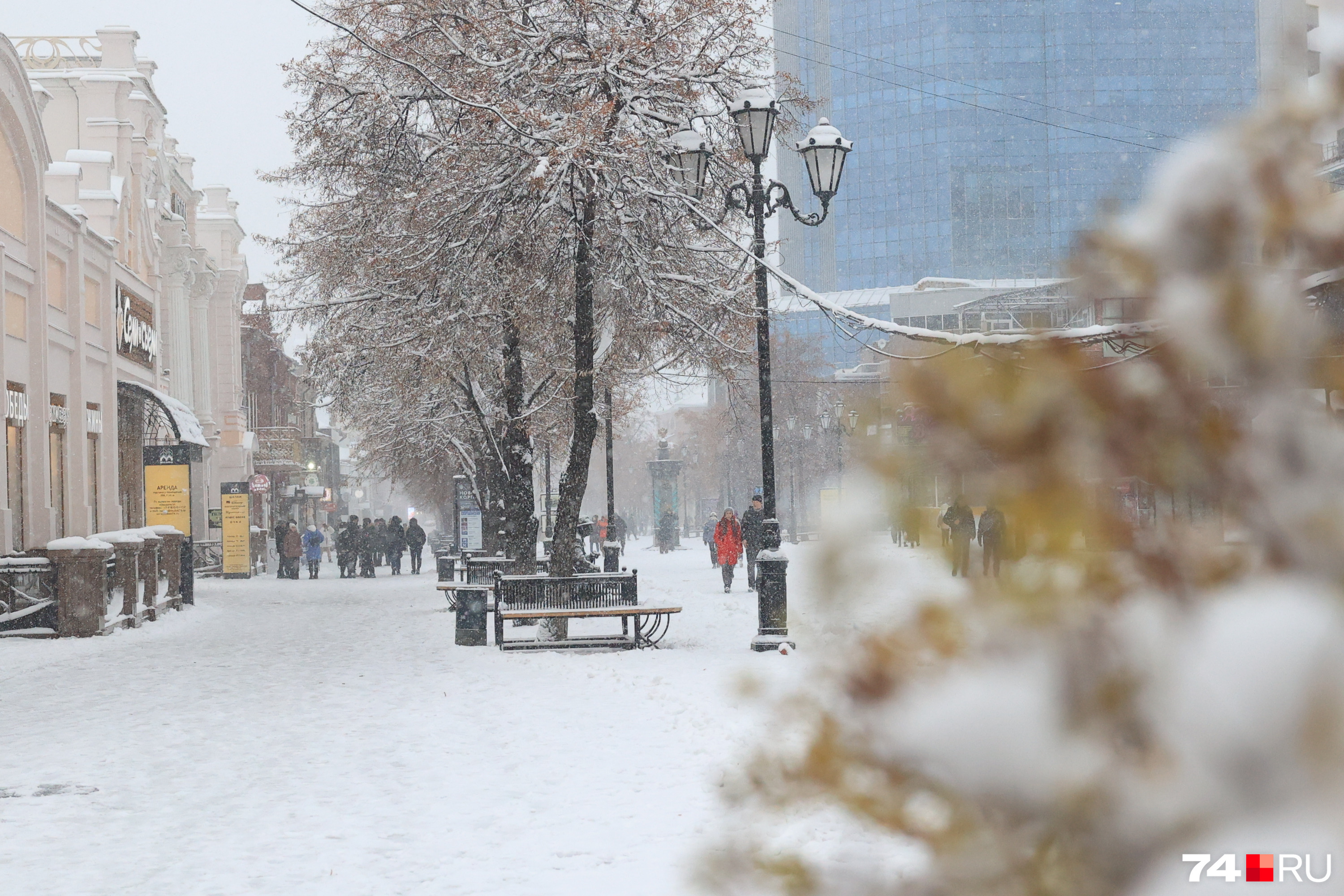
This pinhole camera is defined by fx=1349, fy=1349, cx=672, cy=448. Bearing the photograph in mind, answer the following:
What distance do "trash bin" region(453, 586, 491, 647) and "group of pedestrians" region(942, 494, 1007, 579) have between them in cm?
559

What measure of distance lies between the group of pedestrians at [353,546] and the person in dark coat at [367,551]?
1cm

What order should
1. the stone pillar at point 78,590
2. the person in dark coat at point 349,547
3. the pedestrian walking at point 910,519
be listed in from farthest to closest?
the person in dark coat at point 349,547 < the stone pillar at point 78,590 < the pedestrian walking at point 910,519

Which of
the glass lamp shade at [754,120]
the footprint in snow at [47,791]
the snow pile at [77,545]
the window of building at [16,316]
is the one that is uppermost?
the glass lamp shade at [754,120]

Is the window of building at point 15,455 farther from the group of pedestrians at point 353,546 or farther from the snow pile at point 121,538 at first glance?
the group of pedestrians at point 353,546

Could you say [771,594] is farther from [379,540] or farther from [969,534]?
[379,540]

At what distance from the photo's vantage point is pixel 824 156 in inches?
540

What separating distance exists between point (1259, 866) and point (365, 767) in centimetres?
822

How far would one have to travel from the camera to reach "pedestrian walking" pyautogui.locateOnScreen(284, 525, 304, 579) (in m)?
37.9

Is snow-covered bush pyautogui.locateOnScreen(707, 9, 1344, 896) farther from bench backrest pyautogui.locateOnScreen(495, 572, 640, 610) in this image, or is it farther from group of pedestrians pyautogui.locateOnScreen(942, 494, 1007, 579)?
bench backrest pyautogui.locateOnScreen(495, 572, 640, 610)

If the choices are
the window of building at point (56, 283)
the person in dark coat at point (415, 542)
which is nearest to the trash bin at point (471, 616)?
the window of building at point (56, 283)

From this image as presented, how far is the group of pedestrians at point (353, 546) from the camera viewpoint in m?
38.4

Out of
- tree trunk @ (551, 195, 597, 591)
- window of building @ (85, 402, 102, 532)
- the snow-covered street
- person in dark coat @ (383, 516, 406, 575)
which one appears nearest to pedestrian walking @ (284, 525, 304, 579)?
person in dark coat @ (383, 516, 406, 575)

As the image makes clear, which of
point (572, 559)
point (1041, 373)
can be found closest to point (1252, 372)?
point (1041, 373)

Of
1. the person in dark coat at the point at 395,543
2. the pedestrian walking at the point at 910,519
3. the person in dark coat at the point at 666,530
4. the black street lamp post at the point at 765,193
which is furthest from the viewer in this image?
the person in dark coat at the point at 666,530
